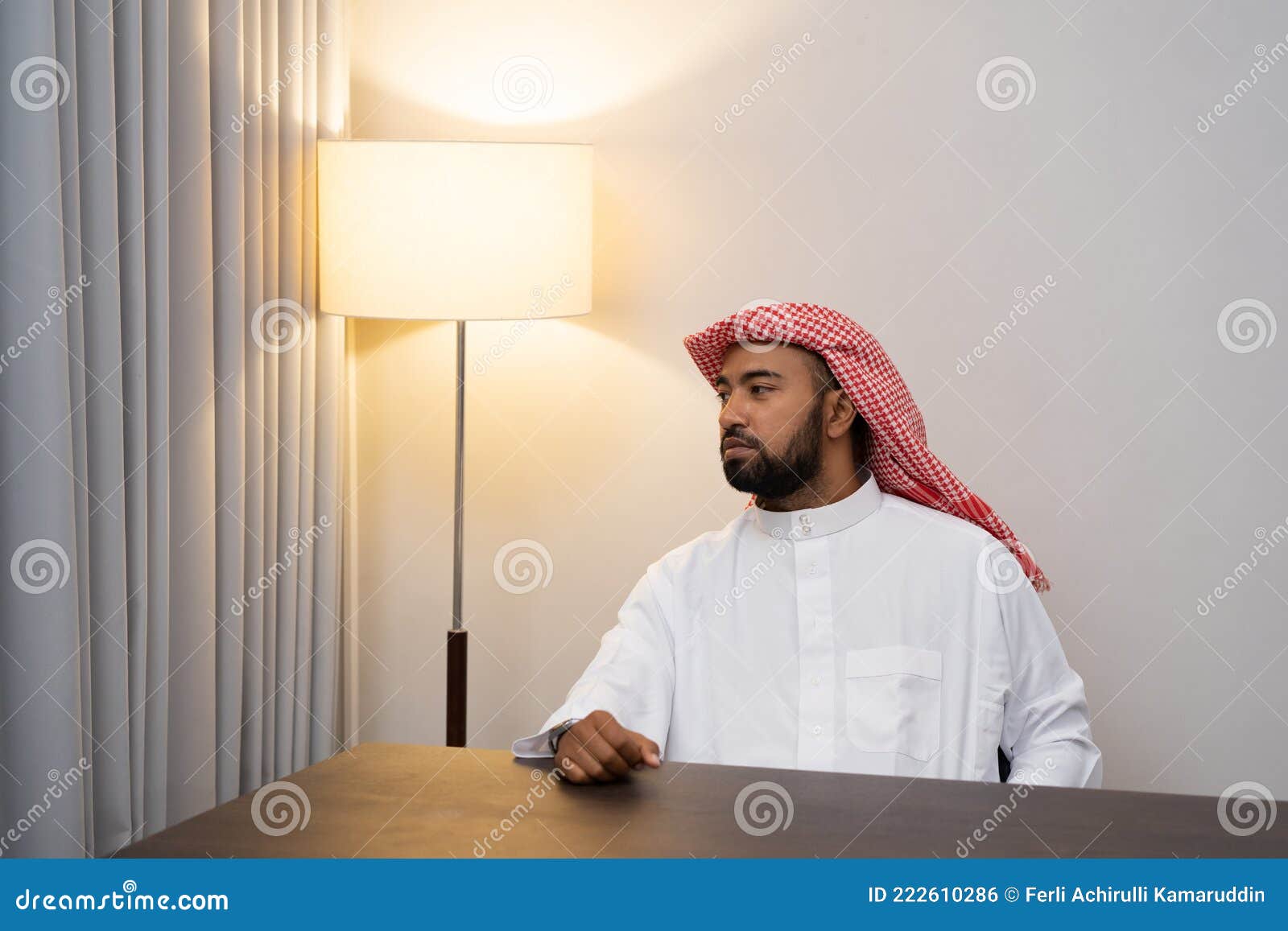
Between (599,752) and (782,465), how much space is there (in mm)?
931

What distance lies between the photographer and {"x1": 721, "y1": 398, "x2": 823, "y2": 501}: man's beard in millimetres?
2354

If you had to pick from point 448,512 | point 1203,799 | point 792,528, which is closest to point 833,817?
point 1203,799

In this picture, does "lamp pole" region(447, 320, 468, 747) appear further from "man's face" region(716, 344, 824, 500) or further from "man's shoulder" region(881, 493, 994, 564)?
"man's shoulder" region(881, 493, 994, 564)

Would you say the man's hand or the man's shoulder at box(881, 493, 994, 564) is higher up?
the man's shoulder at box(881, 493, 994, 564)

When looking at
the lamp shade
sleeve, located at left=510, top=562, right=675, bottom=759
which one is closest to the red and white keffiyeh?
sleeve, located at left=510, top=562, right=675, bottom=759

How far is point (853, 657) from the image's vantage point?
90.2 inches

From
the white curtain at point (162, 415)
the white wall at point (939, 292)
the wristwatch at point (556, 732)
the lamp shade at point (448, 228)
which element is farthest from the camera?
the white wall at point (939, 292)

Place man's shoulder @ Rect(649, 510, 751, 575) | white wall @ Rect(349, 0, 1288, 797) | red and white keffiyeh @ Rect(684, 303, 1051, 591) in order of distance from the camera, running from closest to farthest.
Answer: red and white keffiyeh @ Rect(684, 303, 1051, 591), man's shoulder @ Rect(649, 510, 751, 575), white wall @ Rect(349, 0, 1288, 797)

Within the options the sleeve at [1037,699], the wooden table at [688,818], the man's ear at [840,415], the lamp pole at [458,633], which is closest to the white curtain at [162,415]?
the lamp pole at [458,633]

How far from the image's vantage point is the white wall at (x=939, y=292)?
2.84 meters

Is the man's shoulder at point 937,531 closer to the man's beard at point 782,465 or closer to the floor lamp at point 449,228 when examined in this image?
the man's beard at point 782,465

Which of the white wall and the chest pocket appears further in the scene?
the white wall

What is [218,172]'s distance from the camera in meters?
2.67

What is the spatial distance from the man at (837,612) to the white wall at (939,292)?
588 millimetres
